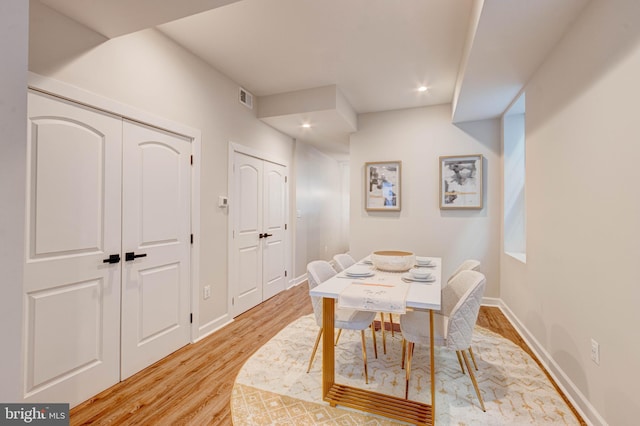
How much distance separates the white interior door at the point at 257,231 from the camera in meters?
3.41

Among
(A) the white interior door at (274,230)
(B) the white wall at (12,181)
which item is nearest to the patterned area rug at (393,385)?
(B) the white wall at (12,181)

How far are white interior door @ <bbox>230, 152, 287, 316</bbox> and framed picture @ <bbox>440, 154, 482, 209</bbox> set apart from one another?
2.32 metres

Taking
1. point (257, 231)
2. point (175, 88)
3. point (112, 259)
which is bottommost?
point (112, 259)

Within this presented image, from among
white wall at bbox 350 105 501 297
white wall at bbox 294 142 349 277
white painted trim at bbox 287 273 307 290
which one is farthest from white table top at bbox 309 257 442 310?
white wall at bbox 294 142 349 277

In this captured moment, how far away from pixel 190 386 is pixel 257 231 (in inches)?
79.4

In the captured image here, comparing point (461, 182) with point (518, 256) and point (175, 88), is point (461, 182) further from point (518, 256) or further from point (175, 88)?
point (175, 88)

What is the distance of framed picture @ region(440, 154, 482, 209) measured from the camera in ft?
12.5

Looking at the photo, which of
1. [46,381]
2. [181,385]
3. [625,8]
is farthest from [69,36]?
[625,8]

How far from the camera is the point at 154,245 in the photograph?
93.2 inches

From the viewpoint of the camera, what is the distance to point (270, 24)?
2311 millimetres

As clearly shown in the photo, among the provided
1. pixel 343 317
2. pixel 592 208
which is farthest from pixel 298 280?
pixel 592 208

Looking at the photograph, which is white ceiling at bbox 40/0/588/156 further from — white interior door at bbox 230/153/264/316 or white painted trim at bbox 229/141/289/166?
white interior door at bbox 230/153/264/316

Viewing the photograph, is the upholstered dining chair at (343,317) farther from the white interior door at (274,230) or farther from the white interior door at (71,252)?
the white interior door at (274,230)

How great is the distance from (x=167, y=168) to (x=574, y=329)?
324cm
